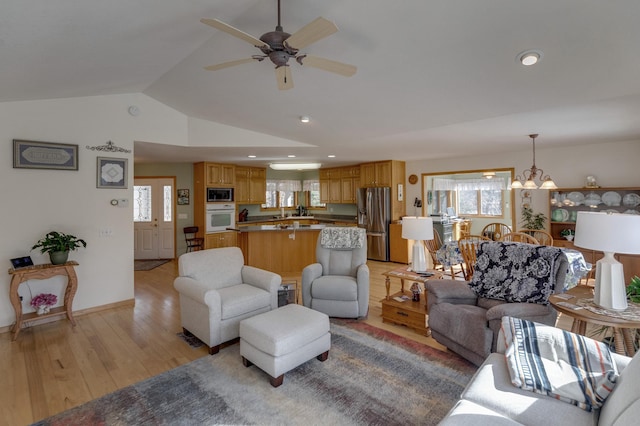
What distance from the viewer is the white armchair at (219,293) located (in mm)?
2832

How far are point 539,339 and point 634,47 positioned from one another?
222 cm

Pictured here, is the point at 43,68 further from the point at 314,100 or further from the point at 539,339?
the point at 539,339

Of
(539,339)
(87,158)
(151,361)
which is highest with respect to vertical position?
(87,158)

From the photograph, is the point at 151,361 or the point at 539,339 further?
the point at 151,361

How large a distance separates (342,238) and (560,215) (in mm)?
4340

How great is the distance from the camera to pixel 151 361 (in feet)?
8.91

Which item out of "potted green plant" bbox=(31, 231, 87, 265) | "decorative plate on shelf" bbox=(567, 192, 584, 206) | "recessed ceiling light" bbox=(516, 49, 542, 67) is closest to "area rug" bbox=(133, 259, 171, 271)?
"potted green plant" bbox=(31, 231, 87, 265)

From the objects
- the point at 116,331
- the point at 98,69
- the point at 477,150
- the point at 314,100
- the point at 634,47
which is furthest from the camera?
the point at 477,150

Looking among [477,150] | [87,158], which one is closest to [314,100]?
[87,158]

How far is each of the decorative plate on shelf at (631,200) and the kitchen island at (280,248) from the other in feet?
16.7

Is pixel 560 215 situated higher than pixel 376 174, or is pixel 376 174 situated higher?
pixel 376 174

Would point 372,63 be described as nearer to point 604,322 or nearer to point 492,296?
point 492,296

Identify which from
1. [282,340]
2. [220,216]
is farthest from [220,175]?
[282,340]

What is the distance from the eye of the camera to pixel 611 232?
2.05 m
